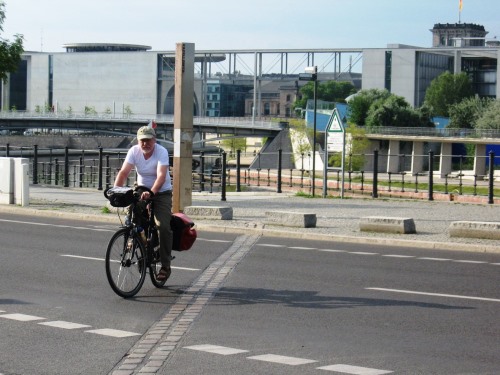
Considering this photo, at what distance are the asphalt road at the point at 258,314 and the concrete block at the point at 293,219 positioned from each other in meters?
4.04

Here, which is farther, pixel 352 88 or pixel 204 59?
pixel 352 88

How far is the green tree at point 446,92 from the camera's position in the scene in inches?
5369

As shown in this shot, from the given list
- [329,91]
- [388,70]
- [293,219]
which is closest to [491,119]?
[388,70]

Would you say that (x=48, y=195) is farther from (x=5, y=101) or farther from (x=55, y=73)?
(x=5, y=101)

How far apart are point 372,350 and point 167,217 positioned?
414 cm

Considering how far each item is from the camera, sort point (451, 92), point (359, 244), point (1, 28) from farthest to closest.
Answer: point (451, 92) < point (1, 28) < point (359, 244)

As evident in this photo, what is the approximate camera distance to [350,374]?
7.84 meters

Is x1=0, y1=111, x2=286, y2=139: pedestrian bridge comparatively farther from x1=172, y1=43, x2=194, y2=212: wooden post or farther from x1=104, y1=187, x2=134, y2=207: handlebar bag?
x1=104, y1=187, x2=134, y2=207: handlebar bag

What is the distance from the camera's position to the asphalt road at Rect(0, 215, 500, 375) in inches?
331

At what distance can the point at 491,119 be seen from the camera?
392 feet

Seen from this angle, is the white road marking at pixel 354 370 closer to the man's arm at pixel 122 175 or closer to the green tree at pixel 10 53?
the man's arm at pixel 122 175

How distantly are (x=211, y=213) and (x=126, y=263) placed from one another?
1150cm

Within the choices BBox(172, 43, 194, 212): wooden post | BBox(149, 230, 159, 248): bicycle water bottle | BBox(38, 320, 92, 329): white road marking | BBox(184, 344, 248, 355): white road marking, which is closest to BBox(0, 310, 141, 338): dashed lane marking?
BBox(38, 320, 92, 329): white road marking

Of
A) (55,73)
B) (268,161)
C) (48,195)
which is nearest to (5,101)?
(55,73)
